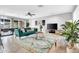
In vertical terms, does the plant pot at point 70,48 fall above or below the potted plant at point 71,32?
below

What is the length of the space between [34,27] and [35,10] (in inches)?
15.3

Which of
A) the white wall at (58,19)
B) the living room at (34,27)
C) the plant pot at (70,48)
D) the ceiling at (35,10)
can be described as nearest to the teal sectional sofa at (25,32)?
the living room at (34,27)

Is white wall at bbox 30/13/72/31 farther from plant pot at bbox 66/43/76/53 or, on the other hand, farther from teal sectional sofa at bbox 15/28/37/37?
plant pot at bbox 66/43/76/53

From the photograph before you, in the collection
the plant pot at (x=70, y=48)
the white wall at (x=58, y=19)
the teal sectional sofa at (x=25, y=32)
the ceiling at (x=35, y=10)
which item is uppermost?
the ceiling at (x=35, y=10)

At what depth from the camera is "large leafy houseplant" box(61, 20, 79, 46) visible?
230cm

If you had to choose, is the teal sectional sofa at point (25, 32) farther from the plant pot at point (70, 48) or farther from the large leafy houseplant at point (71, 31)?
the plant pot at point (70, 48)

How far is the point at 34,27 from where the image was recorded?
8.07ft

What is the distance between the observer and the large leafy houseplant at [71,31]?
90.7 inches

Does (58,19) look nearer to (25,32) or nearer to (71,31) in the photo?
(71,31)

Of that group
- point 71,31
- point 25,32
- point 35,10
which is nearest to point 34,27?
point 25,32
